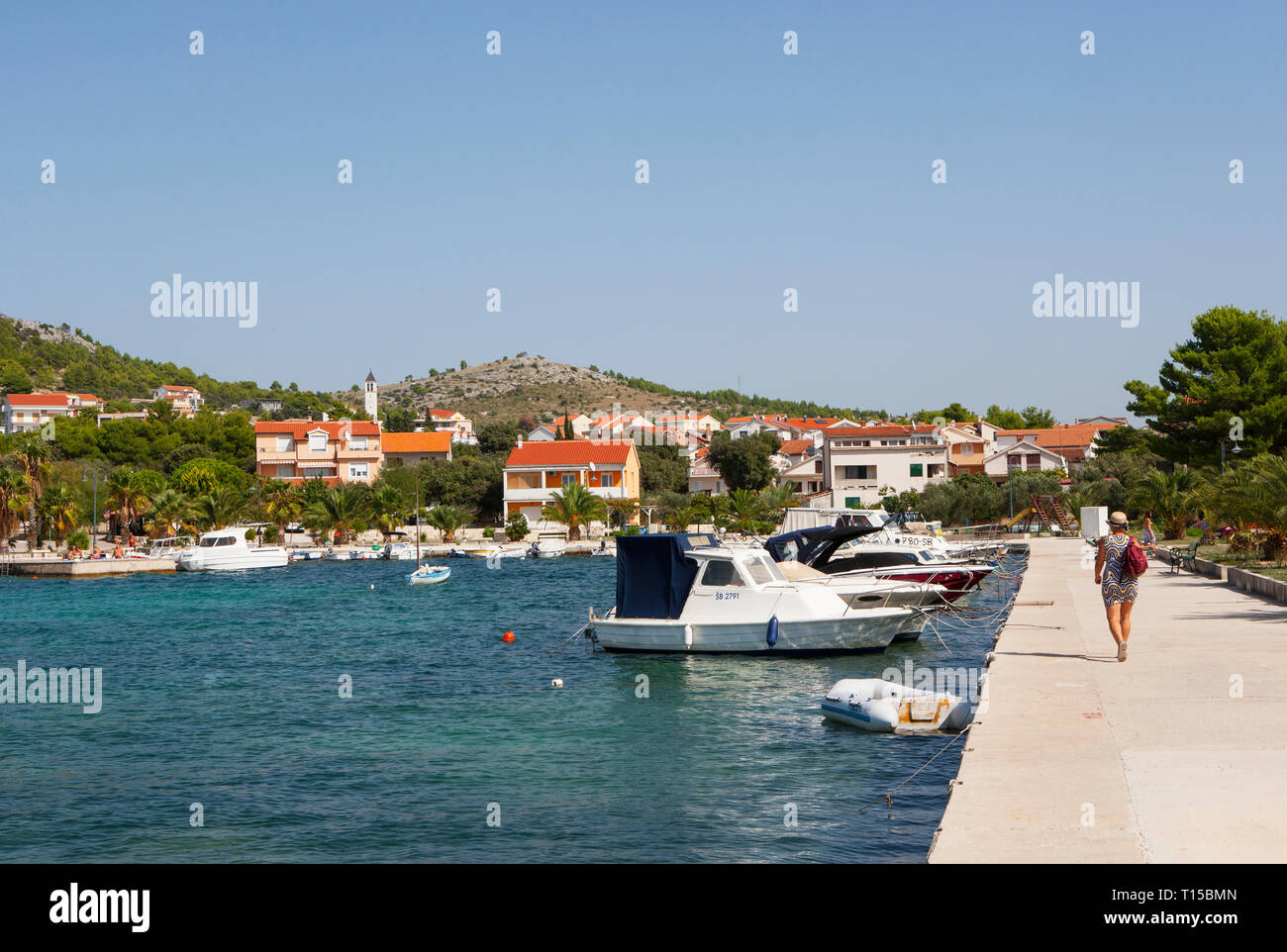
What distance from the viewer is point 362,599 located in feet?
160

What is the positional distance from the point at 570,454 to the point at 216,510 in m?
28.1

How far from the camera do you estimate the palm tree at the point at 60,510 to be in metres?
77.8

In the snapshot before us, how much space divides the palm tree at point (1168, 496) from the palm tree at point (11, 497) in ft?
228

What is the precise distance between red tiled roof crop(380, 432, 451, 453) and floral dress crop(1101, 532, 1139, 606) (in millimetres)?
100592

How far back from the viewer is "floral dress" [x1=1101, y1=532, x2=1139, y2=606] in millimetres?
14867

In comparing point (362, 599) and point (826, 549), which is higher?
point (826, 549)

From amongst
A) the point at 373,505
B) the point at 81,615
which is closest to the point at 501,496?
the point at 373,505

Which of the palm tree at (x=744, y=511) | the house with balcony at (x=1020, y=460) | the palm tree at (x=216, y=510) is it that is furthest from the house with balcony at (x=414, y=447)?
the house with balcony at (x=1020, y=460)

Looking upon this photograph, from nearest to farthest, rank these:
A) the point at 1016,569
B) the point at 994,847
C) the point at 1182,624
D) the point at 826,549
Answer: the point at 994,847
the point at 1182,624
the point at 826,549
the point at 1016,569

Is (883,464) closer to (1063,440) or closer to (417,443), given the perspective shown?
(1063,440)

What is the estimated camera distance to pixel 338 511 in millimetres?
83812

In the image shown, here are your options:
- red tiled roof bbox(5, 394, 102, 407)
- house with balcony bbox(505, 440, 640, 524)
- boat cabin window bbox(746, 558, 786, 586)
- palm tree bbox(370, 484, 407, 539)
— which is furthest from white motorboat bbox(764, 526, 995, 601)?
red tiled roof bbox(5, 394, 102, 407)
